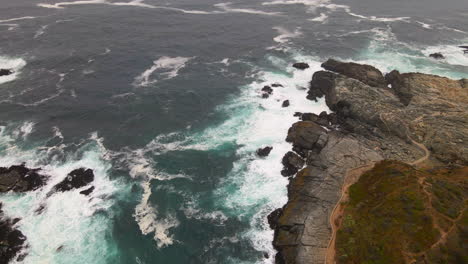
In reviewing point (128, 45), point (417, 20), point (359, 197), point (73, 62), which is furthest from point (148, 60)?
point (417, 20)

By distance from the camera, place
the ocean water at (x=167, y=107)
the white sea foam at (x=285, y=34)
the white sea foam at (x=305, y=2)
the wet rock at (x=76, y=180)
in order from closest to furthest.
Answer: the ocean water at (x=167, y=107)
the wet rock at (x=76, y=180)
the white sea foam at (x=285, y=34)
the white sea foam at (x=305, y=2)

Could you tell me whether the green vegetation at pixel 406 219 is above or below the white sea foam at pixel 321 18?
below

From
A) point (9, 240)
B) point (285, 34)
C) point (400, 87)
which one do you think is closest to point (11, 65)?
point (9, 240)

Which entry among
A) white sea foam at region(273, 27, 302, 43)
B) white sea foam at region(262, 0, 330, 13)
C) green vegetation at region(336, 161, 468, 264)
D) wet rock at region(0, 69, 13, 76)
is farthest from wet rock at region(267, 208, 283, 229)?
white sea foam at region(262, 0, 330, 13)

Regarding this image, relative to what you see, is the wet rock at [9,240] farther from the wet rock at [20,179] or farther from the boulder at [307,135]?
the boulder at [307,135]

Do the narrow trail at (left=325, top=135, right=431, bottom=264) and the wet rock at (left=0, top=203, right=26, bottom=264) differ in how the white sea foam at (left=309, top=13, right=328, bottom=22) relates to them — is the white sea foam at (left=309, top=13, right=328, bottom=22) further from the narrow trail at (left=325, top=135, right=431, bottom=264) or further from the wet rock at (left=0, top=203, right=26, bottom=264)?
the wet rock at (left=0, top=203, right=26, bottom=264)

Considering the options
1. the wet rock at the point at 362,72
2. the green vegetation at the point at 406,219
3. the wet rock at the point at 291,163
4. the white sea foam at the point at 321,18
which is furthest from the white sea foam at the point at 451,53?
the wet rock at the point at 291,163

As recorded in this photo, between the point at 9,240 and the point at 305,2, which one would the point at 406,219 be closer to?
the point at 9,240
